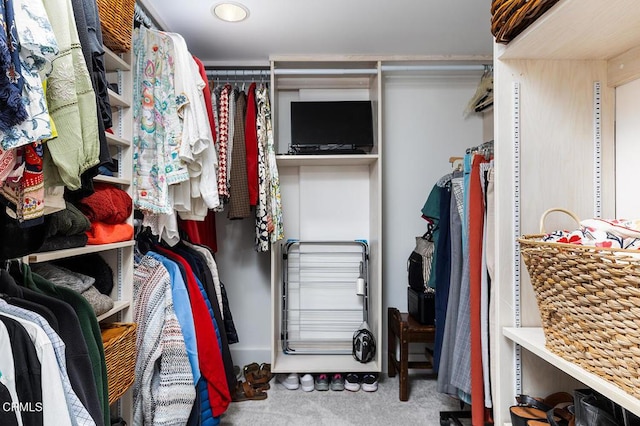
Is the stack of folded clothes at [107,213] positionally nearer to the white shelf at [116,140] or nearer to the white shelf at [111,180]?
the white shelf at [111,180]

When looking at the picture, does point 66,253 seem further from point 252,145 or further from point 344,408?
point 344,408

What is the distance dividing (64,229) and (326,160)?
1614 mm

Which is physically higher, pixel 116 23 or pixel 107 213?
pixel 116 23

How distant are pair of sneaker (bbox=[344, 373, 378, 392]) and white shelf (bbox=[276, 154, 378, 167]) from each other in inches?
54.6

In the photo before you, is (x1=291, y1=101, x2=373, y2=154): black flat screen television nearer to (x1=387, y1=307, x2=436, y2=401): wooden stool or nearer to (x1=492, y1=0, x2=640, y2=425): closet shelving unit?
(x1=387, y1=307, x2=436, y2=401): wooden stool

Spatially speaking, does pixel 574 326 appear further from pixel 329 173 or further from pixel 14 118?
pixel 329 173

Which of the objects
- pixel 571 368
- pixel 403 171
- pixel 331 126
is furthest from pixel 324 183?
pixel 571 368

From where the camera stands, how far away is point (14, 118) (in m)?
0.64

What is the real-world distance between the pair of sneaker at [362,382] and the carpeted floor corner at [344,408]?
0.03m

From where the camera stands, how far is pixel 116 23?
1.27m

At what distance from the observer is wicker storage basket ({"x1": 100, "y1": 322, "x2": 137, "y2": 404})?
1.20m

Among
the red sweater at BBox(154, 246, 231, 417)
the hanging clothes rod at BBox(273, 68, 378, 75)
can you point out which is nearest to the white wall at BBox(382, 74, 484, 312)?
the hanging clothes rod at BBox(273, 68, 378, 75)

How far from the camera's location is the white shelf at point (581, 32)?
2.37ft

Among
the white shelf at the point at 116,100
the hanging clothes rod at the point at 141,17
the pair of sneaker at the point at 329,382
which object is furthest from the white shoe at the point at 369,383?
the hanging clothes rod at the point at 141,17
